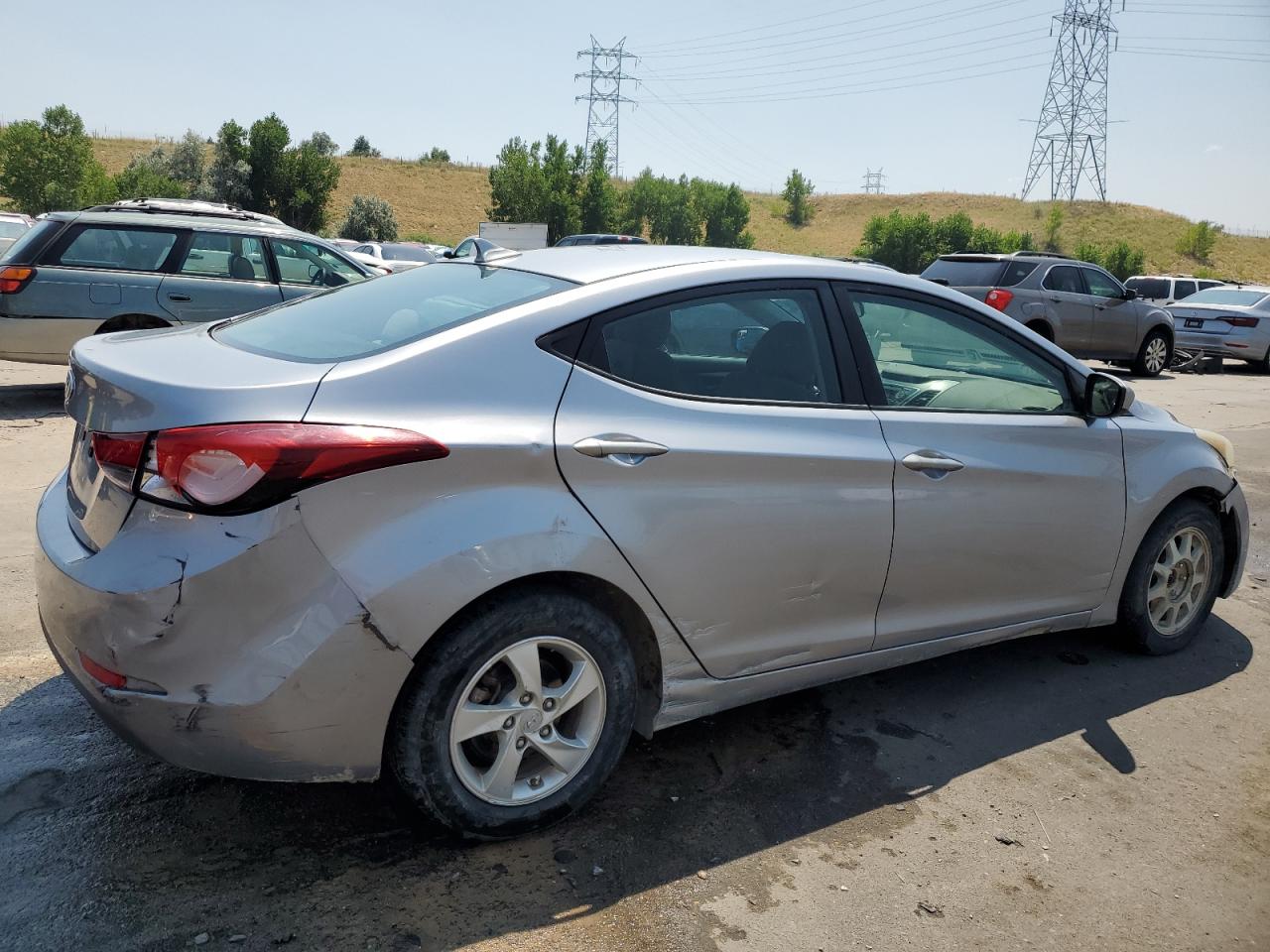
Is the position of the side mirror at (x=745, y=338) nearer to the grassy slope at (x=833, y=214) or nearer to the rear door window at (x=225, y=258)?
the rear door window at (x=225, y=258)

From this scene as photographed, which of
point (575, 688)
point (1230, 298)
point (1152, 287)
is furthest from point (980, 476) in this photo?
point (1152, 287)

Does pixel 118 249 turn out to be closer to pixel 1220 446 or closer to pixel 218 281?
pixel 218 281

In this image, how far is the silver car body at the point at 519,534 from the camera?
2.38 m

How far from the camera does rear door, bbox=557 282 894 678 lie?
2.81 m

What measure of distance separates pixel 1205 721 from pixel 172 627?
12.0ft

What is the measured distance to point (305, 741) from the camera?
2.45 m

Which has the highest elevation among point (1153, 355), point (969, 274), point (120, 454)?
point (120, 454)

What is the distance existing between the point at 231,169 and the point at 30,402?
50.5 metres

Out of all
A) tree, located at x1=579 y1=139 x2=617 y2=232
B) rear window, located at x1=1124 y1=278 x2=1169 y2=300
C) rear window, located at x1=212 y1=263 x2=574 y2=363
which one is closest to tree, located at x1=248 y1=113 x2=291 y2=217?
tree, located at x1=579 y1=139 x2=617 y2=232

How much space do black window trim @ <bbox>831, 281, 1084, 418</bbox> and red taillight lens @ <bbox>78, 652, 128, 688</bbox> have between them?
231 cm

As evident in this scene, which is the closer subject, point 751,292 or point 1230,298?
point 751,292

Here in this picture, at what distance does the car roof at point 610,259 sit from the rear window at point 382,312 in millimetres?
68

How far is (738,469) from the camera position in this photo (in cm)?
299

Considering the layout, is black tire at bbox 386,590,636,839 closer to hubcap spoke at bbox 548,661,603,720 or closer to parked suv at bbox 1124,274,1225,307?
hubcap spoke at bbox 548,661,603,720
